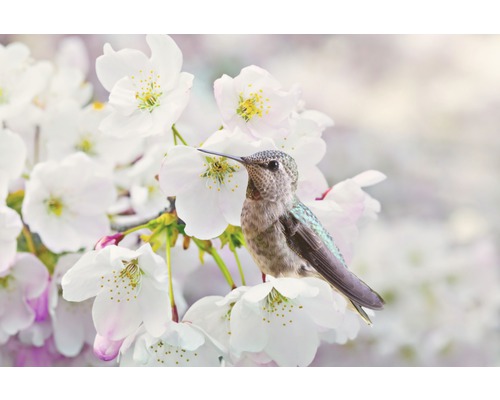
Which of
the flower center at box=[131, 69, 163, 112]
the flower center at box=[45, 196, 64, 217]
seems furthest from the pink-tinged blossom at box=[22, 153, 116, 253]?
the flower center at box=[131, 69, 163, 112]

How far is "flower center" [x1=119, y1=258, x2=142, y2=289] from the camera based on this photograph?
1.57 feet

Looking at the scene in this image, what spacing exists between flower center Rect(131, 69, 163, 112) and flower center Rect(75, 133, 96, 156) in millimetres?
179

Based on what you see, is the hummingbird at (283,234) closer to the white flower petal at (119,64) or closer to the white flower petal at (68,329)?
the white flower petal at (119,64)

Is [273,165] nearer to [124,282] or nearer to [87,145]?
[124,282]

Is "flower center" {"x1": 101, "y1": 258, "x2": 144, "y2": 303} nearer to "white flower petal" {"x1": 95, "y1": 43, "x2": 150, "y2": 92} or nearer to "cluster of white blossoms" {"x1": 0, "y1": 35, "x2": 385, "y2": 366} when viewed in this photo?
"cluster of white blossoms" {"x1": 0, "y1": 35, "x2": 385, "y2": 366}

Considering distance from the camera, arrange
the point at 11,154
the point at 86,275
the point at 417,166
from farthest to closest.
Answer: the point at 417,166, the point at 11,154, the point at 86,275

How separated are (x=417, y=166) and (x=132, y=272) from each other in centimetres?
37

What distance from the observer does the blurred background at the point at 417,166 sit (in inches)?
28.3

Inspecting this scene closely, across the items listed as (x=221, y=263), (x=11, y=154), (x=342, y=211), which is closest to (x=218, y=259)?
(x=221, y=263)

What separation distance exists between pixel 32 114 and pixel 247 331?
336mm

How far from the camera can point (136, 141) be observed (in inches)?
26.1

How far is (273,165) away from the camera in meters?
0.49
